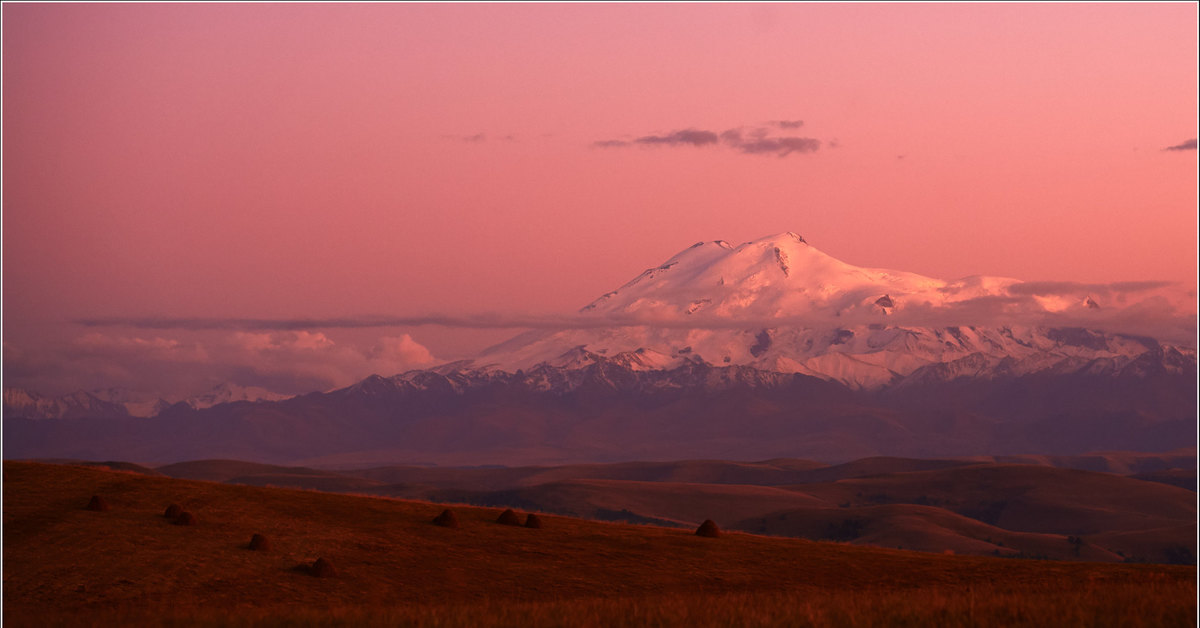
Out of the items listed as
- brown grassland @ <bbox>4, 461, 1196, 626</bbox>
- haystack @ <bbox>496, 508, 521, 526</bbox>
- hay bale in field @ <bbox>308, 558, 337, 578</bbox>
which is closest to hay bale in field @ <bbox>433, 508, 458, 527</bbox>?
brown grassland @ <bbox>4, 461, 1196, 626</bbox>

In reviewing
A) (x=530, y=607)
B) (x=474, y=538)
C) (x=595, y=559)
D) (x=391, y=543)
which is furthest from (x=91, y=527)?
(x=530, y=607)

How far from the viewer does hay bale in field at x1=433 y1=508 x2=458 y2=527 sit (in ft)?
193

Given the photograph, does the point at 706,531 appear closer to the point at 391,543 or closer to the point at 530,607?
the point at 391,543

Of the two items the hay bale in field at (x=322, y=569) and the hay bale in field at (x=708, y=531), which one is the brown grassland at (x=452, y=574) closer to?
the hay bale in field at (x=322, y=569)

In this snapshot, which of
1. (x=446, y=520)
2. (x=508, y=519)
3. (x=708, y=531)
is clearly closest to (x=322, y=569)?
(x=446, y=520)

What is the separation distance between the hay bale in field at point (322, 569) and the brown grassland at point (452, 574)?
1.23 ft

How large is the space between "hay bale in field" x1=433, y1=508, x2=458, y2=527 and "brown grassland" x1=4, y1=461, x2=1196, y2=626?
55 centimetres

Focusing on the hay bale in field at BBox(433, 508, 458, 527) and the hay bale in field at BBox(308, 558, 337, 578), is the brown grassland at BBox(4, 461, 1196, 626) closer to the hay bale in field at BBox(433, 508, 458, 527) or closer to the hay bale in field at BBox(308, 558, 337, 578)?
the hay bale in field at BBox(308, 558, 337, 578)

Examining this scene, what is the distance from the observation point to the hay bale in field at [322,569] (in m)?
48.4

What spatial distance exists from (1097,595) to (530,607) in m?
14.9

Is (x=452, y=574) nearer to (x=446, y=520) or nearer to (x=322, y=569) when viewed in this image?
(x=322, y=569)

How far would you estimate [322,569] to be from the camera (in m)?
48.5

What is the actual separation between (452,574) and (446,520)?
365 inches

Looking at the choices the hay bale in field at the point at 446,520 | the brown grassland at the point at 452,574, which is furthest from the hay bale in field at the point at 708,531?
the hay bale in field at the point at 446,520
